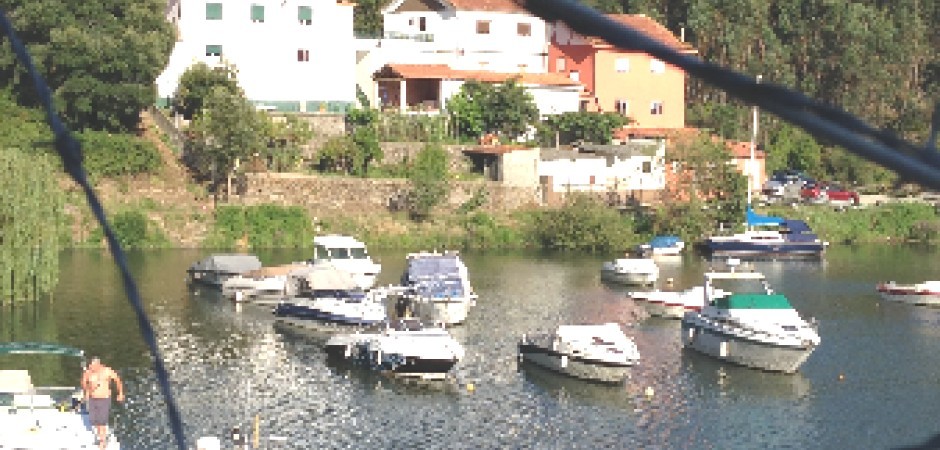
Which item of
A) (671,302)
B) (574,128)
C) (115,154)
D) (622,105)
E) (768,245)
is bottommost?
(671,302)

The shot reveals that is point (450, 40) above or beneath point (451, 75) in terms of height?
above

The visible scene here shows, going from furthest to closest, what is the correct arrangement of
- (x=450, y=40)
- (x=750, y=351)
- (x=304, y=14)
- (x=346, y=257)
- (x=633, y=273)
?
(x=450, y=40)
(x=304, y=14)
(x=633, y=273)
(x=346, y=257)
(x=750, y=351)

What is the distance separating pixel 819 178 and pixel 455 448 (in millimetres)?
53205

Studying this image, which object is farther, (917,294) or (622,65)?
(622,65)

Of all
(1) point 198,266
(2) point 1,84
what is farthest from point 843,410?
(2) point 1,84

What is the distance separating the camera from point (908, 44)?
85.3 meters

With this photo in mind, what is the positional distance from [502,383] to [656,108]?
159ft

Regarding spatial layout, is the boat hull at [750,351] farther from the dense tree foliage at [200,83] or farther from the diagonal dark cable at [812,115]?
the diagonal dark cable at [812,115]

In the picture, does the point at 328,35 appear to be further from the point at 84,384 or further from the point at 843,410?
the point at 84,384

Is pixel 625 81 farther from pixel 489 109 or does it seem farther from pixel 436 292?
pixel 436 292

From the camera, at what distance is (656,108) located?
80.1 m

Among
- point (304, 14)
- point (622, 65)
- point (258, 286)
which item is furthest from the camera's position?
point (622, 65)

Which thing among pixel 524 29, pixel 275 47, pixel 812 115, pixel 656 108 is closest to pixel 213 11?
pixel 275 47

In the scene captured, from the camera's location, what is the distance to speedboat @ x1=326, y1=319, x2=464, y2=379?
32688mm
